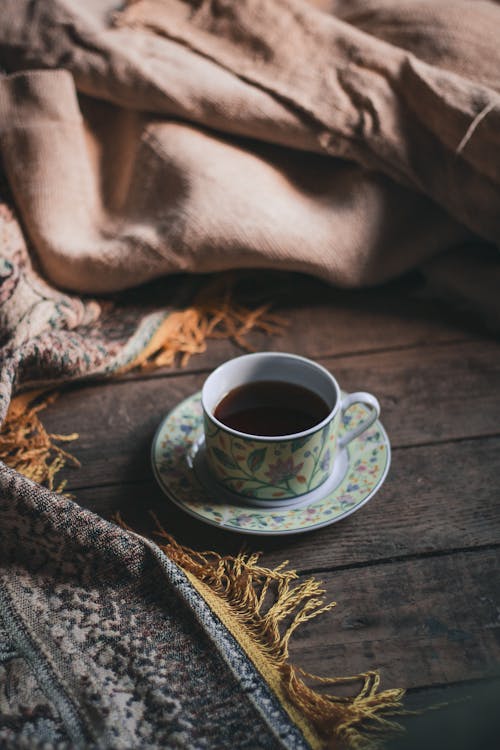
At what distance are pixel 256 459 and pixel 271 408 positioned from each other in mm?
83

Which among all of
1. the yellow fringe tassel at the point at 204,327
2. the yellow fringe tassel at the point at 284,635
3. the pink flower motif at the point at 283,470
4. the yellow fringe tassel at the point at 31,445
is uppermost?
the pink flower motif at the point at 283,470

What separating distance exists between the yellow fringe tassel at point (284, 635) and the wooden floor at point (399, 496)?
14 mm

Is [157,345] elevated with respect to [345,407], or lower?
lower

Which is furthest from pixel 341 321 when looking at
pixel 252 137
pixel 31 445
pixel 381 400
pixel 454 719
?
pixel 454 719

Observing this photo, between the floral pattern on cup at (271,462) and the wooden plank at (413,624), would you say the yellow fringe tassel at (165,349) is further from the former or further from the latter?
the wooden plank at (413,624)

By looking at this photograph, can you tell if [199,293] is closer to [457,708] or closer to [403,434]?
[403,434]

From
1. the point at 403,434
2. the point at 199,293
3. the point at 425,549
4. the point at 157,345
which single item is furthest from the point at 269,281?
the point at 425,549

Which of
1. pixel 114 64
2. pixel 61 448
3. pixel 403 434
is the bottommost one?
pixel 61 448

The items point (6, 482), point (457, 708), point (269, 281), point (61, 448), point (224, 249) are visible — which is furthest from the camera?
point (269, 281)

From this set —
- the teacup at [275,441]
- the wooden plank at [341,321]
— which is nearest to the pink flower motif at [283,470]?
the teacup at [275,441]

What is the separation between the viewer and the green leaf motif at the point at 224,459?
0.67 meters

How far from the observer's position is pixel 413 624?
1.97 feet

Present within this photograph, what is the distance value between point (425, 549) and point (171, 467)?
0.85 ft

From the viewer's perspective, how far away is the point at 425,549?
0.66 metres
